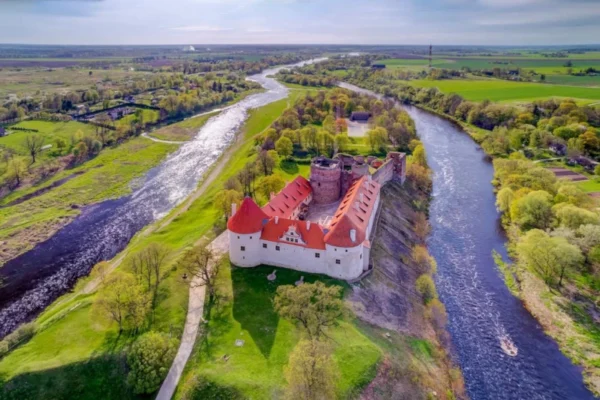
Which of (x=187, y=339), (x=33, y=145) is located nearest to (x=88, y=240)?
(x=187, y=339)

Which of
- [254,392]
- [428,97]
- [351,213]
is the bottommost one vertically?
[254,392]

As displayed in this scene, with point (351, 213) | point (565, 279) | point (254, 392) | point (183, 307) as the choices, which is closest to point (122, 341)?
point (183, 307)

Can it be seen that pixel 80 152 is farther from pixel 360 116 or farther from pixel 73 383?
pixel 360 116

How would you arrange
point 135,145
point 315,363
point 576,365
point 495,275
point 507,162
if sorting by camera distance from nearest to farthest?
point 315,363
point 576,365
point 495,275
point 507,162
point 135,145

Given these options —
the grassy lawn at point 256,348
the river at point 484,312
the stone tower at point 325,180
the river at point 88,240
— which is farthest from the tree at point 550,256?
the river at point 88,240

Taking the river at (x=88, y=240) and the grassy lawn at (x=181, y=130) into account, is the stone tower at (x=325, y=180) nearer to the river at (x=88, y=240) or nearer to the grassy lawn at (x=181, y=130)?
the river at (x=88, y=240)

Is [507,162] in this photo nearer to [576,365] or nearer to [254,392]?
[576,365]
